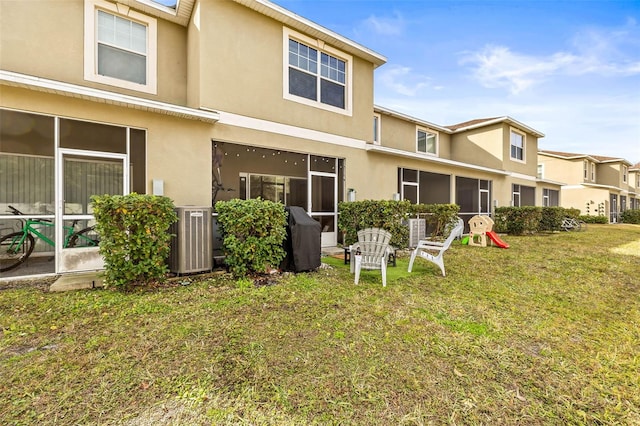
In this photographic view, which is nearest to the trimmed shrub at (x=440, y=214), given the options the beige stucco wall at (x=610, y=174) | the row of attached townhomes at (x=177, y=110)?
the row of attached townhomes at (x=177, y=110)

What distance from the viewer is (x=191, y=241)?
5.30 meters

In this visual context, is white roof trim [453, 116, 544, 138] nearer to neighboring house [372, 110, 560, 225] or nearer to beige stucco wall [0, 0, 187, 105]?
neighboring house [372, 110, 560, 225]

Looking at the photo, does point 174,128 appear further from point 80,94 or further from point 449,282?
point 449,282

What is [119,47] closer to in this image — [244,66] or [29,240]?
[244,66]

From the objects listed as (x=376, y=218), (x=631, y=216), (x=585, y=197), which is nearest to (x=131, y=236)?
(x=376, y=218)

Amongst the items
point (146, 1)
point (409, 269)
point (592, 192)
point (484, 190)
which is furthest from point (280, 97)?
point (592, 192)

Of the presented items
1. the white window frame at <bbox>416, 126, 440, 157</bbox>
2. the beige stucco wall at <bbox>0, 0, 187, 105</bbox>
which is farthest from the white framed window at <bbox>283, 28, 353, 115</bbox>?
the white window frame at <bbox>416, 126, 440, 157</bbox>

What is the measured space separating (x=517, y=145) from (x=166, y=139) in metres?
18.9

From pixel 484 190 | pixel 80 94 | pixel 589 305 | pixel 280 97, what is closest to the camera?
pixel 589 305

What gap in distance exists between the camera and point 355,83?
9.34 meters

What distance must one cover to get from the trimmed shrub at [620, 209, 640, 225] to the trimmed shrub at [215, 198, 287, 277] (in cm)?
3753

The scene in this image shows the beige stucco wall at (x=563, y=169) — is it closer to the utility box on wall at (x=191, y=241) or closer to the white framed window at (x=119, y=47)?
the utility box on wall at (x=191, y=241)

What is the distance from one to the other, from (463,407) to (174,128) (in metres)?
6.81

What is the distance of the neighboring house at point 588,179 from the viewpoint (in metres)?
25.1
